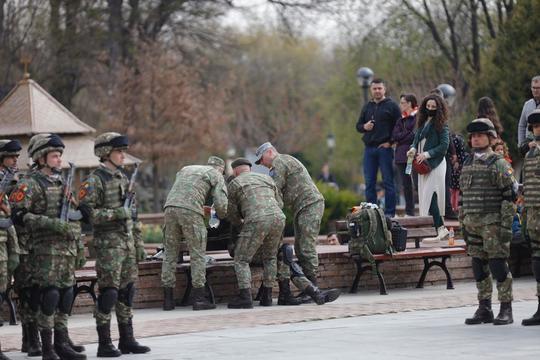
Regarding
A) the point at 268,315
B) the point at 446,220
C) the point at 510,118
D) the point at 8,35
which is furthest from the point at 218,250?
the point at 8,35

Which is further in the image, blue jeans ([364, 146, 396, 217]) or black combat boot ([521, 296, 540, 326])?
blue jeans ([364, 146, 396, 217])

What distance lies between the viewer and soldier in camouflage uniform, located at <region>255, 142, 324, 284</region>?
53.4 ft

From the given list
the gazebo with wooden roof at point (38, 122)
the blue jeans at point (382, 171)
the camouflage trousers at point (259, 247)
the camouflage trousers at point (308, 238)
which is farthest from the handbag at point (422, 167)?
the gazebo with wooden roof at point (38, 122)

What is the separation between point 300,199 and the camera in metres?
16.4

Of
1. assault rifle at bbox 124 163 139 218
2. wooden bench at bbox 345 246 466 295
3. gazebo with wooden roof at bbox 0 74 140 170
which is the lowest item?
wooden bench at bbox 345 246 466 295

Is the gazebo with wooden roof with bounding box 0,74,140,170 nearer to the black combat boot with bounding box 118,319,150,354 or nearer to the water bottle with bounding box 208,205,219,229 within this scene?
the water bottle with bounding box 208,205,219,229

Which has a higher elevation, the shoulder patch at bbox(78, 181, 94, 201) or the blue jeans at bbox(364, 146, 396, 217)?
the blue jeans at bbox(364, 146, 396, 217)

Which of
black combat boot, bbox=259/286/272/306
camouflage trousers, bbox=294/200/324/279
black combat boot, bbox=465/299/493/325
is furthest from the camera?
camouflage trousers, bbox=294/200/324/279

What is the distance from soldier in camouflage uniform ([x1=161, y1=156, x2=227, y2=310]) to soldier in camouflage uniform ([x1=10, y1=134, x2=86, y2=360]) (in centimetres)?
367

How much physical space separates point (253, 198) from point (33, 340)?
13.6ft

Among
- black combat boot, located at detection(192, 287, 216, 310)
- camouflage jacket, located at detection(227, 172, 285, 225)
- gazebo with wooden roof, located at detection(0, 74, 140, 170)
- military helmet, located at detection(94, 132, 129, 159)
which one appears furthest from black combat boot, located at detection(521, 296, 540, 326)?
gazebo with wooden roof, located at detection(0, 74, 140, 170)

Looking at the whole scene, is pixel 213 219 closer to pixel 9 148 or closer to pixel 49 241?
pixel 9 148

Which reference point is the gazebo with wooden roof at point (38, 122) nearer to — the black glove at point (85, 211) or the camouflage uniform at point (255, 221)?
the camouflage uniform at point (255, 221)

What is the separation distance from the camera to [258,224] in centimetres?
1565
